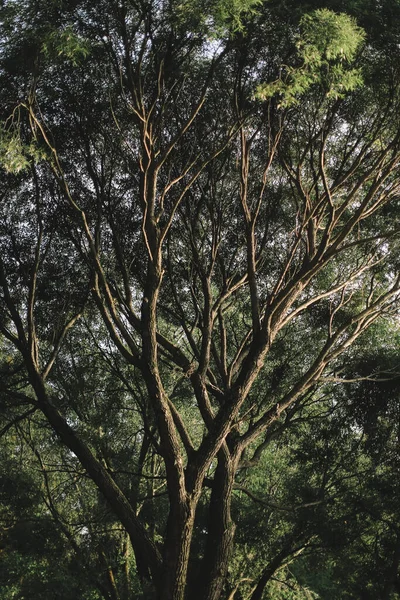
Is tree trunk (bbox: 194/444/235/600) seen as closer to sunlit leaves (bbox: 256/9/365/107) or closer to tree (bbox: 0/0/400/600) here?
tree (bbox: 0/0/400/600)

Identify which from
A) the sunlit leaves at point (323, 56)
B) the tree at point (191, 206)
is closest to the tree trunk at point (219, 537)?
the tree at point (191, 206)

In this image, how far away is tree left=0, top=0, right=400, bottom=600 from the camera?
753 cm

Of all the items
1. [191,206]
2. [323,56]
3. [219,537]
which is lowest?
[219,537]

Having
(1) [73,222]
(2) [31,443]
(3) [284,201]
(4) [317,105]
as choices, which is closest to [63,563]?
(2) [31,443]

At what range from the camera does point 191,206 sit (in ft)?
33.0

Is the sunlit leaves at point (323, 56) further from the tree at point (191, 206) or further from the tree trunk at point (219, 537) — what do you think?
the tree trunk at point (219, 537)

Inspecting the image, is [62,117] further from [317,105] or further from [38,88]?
[317,105]

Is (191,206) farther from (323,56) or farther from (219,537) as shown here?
(219,537)

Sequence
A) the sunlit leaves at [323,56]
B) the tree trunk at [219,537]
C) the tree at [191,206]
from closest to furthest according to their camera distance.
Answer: the sunlit leaves at [323,56], the tree trunk at [219,537], the tree at [191,206]

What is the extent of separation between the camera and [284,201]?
10.9 metres

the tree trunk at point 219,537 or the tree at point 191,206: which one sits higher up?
the tree at point 191,206

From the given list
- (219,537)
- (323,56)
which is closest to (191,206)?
(323,56)

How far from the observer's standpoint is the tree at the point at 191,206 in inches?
296

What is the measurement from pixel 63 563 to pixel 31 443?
2574 mm
